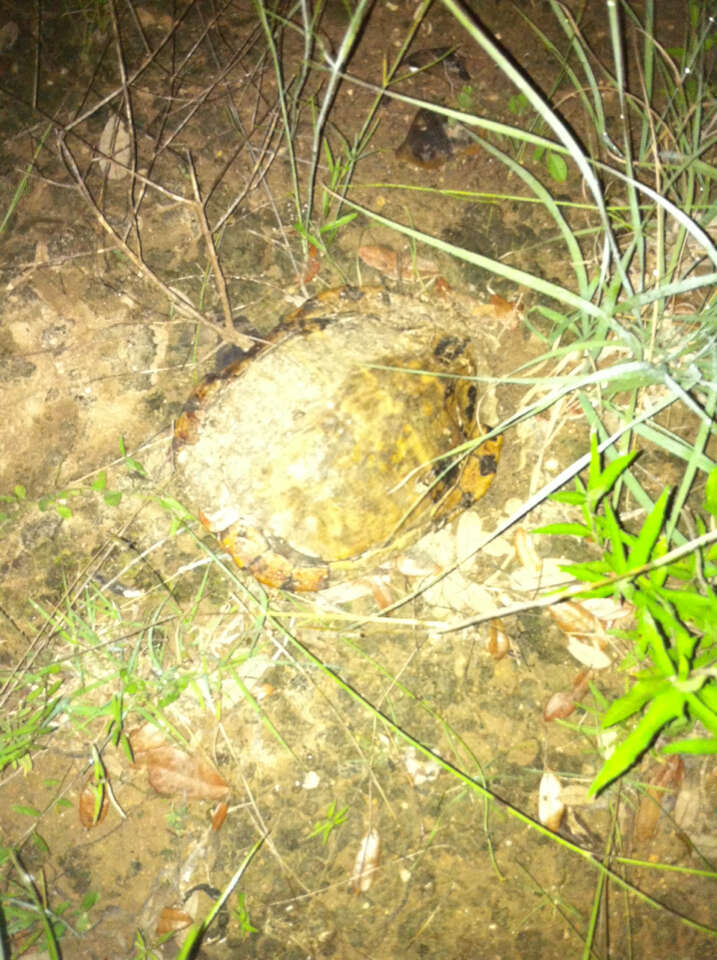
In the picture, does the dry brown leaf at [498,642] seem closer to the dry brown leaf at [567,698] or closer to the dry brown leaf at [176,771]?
the dry brown leaf at [567,698]

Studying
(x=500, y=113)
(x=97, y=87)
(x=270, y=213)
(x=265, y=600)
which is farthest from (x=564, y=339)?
(x=97, y=87)

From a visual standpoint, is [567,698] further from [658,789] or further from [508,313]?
[508,313]

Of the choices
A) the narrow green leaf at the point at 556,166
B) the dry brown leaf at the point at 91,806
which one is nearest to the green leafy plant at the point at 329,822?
the dry brown leaf at the point at 91,806

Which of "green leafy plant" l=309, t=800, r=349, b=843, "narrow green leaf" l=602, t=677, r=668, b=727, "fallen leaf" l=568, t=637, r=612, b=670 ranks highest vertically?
"narrow green leaf" l=602, t=677, r=668, b=727

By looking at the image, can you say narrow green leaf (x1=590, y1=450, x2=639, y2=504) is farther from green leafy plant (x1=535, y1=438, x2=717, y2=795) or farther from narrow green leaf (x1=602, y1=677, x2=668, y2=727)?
narrow green leaf (x1=602, y1=677, x2=668, y2=727)

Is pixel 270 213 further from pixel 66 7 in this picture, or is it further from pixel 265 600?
pixel 265 600

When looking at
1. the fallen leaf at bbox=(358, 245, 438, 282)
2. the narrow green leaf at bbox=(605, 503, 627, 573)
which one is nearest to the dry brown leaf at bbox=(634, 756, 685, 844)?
the narrow green leaf at bbox=(605, 503, 627, 573)
